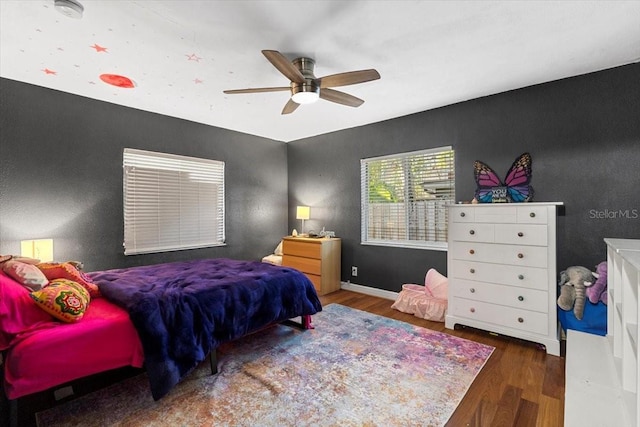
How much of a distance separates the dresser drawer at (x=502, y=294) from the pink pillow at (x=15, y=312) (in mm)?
3258

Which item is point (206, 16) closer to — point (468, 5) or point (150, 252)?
point (468, 5)

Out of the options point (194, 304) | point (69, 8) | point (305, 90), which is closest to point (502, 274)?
point (305, 90)

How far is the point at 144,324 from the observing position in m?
1.83

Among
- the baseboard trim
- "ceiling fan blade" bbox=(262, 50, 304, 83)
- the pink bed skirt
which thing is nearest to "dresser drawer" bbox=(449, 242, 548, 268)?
the baseboard trim

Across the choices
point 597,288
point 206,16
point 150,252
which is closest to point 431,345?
point 597,288

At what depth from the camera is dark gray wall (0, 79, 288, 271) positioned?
2826 mm

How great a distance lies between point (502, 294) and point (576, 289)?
1.79 feet

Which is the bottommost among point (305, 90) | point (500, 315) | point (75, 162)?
point (500, 315)

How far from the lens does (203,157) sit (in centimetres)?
425

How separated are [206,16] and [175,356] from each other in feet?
7.18

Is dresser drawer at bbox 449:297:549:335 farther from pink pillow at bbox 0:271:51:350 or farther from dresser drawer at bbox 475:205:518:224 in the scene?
pink pillow at bbox 0:271:51:350

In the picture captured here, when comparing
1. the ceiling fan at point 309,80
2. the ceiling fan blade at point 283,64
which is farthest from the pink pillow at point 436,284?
the ceiling fan blade at point 283,64

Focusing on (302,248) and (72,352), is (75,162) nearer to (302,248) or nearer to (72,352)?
(72,352)

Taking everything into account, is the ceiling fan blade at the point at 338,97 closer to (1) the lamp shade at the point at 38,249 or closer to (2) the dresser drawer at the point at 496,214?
(2) the dresser drawer at the point at 496,214
